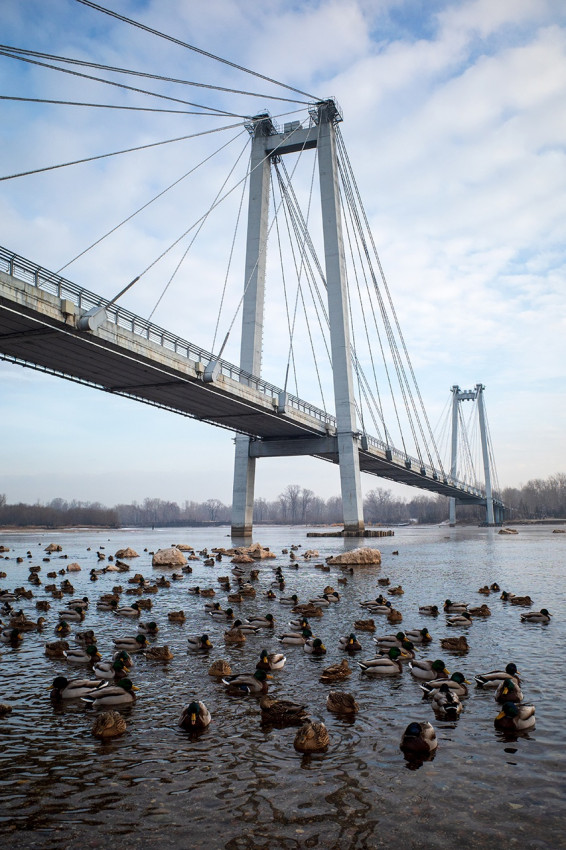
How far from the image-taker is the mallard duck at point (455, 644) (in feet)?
37.5

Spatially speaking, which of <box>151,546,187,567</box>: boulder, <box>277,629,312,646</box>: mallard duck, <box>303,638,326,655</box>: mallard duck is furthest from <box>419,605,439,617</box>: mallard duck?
<box>151,546,187,567</box>: boulder

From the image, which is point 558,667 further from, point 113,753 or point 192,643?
point 113,753

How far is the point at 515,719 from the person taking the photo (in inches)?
287

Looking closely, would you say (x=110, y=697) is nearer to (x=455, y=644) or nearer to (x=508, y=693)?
(x=508, y=693)

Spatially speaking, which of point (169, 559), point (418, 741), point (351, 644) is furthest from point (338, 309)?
point (418, 741)

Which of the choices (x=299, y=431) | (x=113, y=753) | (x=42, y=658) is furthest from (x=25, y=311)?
(x=299, y=431)

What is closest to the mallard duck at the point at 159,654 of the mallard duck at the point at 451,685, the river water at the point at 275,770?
the river water at the point at 275,770

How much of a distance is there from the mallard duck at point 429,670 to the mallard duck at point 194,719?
3.69 m

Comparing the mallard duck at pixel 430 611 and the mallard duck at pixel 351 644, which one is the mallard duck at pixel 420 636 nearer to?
the mallard duck at pixel 351 644

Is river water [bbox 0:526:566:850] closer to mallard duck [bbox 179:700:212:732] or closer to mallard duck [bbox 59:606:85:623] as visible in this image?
mallard duck [bbox 179:700:212:732]

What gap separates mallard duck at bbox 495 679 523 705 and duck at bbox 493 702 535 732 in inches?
28.2

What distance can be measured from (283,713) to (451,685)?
2532mm

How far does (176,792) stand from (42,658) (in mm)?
6252

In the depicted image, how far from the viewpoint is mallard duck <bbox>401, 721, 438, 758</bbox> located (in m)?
6.53
